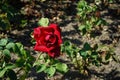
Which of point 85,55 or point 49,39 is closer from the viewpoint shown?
point 49,39

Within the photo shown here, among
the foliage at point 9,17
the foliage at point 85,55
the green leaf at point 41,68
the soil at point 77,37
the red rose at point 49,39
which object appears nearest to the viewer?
the red rose at point 49,39

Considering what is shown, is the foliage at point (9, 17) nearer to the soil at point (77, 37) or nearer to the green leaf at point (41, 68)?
the soil at point (77, 37)

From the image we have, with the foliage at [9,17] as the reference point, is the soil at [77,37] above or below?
below

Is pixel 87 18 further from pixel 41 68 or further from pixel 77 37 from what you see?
pixel 41 68

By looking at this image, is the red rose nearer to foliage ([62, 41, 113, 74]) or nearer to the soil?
foliage ([62, 41, 113, 74])

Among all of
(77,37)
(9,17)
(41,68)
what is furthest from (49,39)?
(77,37)

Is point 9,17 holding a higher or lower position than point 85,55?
higher

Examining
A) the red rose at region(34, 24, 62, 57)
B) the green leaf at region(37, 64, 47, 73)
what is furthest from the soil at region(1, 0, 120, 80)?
the red rose at region(34, 24, 62, 57)

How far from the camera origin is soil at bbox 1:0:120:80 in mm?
3818

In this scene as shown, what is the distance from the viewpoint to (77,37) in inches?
172

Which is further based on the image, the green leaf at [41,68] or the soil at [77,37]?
the soil at [77,37]

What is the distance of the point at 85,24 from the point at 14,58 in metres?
1.14

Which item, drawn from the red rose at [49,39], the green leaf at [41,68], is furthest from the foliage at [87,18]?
the red rose at [49,39]

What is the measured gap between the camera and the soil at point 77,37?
12.5 feet
